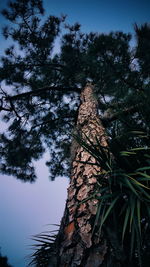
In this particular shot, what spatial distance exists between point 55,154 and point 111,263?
3364mm

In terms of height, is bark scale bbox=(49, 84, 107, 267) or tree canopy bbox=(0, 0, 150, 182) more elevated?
tree canopy bbox=(0, 0, 150, 182)

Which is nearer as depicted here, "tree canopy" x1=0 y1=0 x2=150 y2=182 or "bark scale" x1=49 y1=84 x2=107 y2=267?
"bark scale" x1=49 y1=84 x2=107 y2=267

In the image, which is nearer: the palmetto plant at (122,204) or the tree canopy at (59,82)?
the palmetto plant at (122,204)

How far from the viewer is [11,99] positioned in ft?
10.4

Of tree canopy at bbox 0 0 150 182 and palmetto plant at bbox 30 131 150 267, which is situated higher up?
tree canopy at bbox 0 0 150 182

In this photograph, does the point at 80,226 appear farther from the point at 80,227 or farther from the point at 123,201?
the point at 123,201

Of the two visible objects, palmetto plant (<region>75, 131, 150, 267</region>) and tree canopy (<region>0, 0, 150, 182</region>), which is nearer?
palmetto plant (<region>75, 131, 150, 267</region>)

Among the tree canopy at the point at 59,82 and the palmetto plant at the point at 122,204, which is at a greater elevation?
the tree canopy at the point at 59,82

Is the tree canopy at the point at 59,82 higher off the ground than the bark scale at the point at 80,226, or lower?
higher

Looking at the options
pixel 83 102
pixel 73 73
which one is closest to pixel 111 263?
pixel 83 102

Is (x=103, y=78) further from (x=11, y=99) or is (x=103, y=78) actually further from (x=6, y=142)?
(x=6, y=142)

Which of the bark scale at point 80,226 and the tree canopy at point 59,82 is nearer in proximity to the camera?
the bark scale at point 80,226

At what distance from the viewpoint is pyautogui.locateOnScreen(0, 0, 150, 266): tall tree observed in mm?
1106

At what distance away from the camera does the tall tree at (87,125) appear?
1106 millimetres
